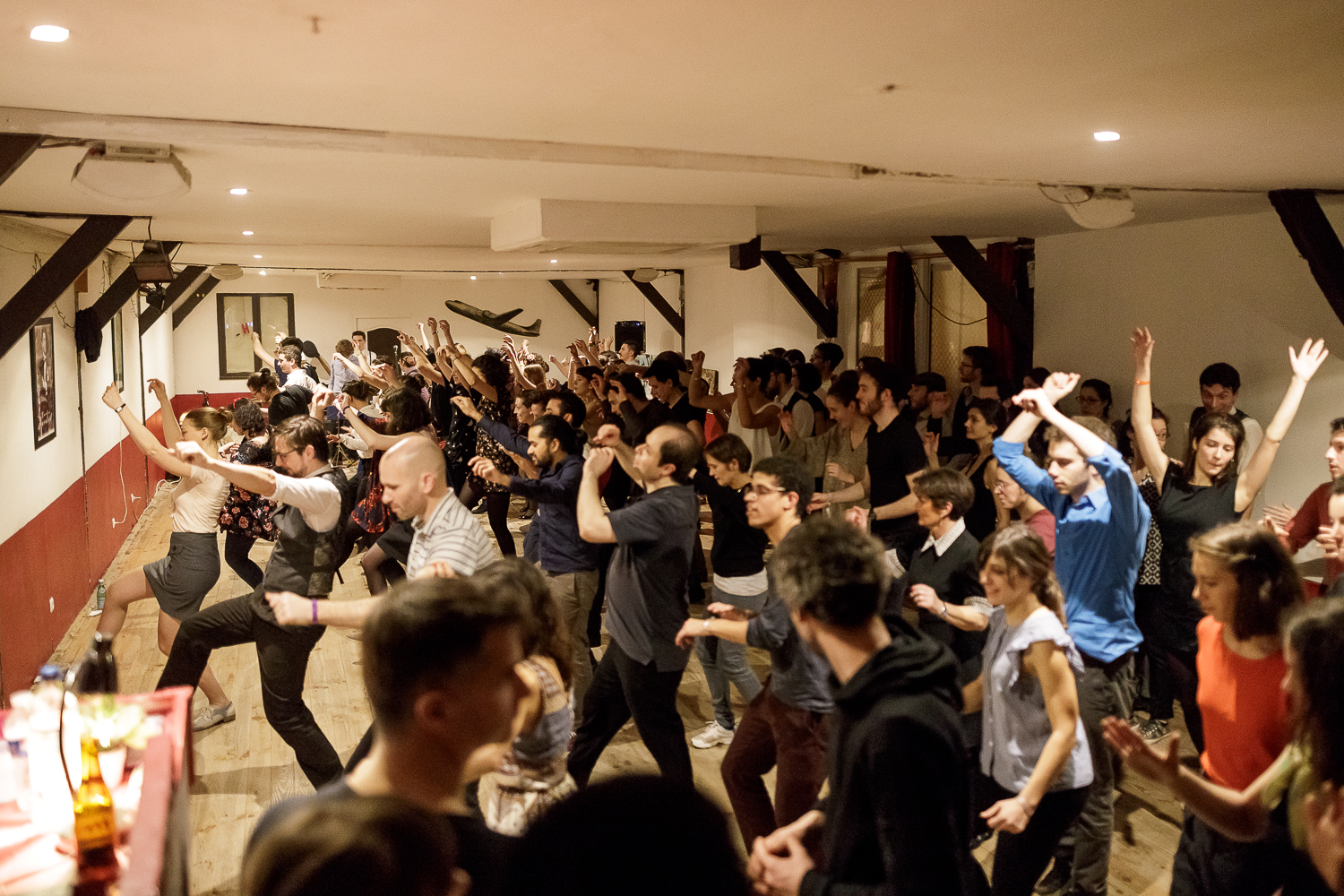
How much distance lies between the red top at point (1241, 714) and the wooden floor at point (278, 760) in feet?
3.69

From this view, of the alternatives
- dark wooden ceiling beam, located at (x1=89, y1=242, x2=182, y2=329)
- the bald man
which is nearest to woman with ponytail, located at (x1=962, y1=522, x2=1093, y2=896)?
the bald man

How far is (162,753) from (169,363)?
45.7ft

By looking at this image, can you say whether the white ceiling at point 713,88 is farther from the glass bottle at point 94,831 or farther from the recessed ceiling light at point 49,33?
the glass bottle at point 94,831

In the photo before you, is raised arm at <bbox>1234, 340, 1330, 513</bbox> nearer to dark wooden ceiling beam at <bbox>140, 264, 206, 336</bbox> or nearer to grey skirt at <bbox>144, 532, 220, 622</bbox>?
grey skirt at <bbox>144, 532, 220, 622</bbox>

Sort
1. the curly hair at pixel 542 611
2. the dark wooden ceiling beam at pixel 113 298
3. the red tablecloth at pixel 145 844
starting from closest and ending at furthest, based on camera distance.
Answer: the red tablecloth at pixel 145 844 → the curly hair at pixel 542 611 → the dark wooden ceiling beam at pixel 113 298

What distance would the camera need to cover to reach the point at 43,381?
6.16m

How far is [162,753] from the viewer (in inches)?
93.7

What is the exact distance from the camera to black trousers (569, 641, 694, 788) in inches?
130

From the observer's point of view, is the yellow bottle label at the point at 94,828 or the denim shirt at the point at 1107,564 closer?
the yellow bottle label at the point at 94,828

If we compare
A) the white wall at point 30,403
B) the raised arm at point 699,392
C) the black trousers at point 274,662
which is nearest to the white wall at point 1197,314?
the raised arm at point 699,392

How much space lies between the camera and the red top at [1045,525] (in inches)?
151

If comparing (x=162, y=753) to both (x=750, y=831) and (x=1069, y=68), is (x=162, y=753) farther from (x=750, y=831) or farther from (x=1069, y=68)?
(x=1069, y=68)

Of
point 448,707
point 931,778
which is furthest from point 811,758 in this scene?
point 448,707

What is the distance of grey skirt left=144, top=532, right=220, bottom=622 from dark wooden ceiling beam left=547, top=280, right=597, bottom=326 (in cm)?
1503
